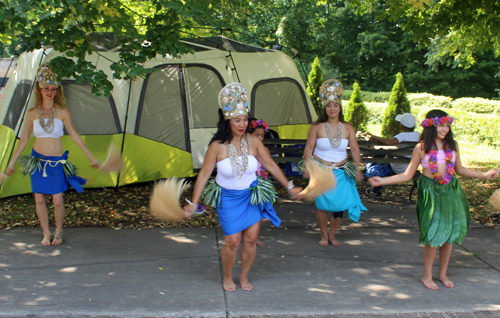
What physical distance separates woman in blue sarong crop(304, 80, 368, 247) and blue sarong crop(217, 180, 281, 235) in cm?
127

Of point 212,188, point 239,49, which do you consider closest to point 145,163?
point 239,49

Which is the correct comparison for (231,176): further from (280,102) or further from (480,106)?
(480,106)

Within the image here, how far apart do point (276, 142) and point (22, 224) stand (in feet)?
12.4

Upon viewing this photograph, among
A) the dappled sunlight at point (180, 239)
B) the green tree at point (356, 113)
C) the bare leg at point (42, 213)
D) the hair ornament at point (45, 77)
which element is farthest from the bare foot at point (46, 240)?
the green tree at point (356, 113)

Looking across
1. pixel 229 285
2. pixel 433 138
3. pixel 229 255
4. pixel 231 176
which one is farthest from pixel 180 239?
pixel 433 138

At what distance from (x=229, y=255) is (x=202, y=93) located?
15.3ft

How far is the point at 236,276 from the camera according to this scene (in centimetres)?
427

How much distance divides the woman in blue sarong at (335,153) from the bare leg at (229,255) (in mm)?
1388

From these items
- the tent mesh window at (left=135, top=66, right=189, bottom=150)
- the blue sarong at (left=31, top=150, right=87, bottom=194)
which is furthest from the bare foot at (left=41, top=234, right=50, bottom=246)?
the tent mesh window at (left=135, top=66, right=189, bottom=150)

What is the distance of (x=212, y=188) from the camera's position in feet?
12.6

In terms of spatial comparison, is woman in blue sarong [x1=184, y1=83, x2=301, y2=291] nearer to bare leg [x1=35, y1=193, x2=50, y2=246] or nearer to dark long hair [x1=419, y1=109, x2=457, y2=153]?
dark long hair [x1=419, y1=109, x2=457, y2=153]

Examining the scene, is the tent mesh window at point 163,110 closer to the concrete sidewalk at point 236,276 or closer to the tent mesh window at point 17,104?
the tent mesh window at point 17,104

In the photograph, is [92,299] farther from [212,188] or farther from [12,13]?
[12,13]

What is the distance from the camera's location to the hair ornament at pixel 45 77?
471 cm
